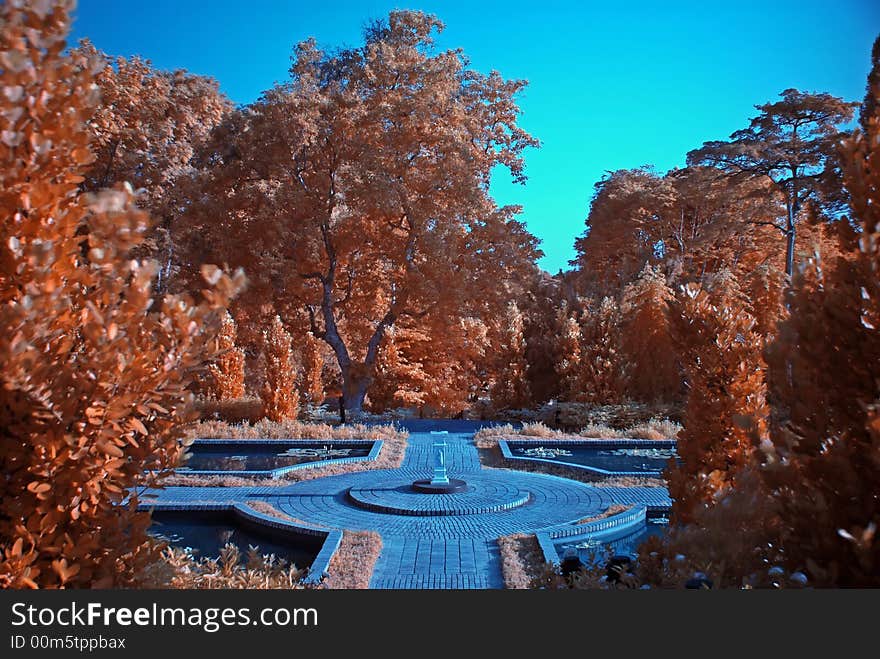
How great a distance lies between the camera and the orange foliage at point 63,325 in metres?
1.73

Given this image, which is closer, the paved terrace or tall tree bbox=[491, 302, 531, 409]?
the paved terrace

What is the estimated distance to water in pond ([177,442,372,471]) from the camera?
8.51m

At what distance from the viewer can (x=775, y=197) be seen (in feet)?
62.9

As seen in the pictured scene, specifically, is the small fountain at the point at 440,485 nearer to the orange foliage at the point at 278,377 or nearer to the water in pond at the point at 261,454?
the water in pond at the point at 261,454

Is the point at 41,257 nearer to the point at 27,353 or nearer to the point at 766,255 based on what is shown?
the point at 27,353

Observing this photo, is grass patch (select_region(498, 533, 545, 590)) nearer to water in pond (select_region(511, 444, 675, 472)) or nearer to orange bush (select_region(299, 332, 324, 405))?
water in pond (select_region(511, 444, 675, 472))

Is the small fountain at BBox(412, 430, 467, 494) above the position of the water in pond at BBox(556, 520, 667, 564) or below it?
above

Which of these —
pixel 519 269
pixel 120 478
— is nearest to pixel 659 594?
pixel 120 478

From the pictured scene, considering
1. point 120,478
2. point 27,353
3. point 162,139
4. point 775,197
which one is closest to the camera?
point 27,353

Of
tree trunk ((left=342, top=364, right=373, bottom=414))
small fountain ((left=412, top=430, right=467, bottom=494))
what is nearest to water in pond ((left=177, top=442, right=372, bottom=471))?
small fountain ((left=412, top=430, right=467, bottom=494))

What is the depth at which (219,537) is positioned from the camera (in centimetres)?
540

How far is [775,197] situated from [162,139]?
17792 millimetres

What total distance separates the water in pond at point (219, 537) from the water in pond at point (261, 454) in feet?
7.80

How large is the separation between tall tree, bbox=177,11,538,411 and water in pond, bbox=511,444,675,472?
4.69 meters
